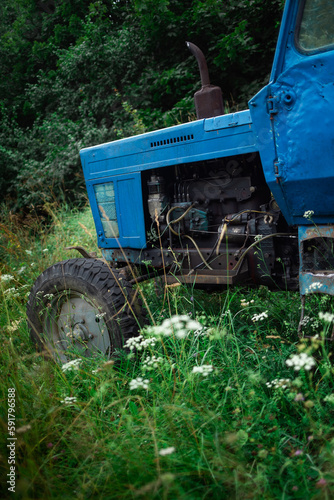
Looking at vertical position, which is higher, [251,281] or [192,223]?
[192,223]

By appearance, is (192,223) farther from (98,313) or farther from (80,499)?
(80,499)

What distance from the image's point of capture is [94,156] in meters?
3.31

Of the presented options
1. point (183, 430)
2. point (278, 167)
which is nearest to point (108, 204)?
point (278, 167)

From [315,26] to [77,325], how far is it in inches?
83.7

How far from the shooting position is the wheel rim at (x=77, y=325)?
8.54ft

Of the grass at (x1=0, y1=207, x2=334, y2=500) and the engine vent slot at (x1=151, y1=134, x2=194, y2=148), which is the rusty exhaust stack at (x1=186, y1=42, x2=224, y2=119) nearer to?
the engine vent slot at (x1=151, y1=134, x2=194, y2=148)

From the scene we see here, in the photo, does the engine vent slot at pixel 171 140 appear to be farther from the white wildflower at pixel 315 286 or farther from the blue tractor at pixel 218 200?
the white wildflower at pixel 315 286

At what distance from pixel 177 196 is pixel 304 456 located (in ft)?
6.05

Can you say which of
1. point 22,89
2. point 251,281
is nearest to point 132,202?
point 251,281

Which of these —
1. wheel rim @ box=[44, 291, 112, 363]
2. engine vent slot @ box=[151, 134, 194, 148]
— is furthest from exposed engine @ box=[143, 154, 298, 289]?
wheel rim @ box=[44, 291, 112, 363]

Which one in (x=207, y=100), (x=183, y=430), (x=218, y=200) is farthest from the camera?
(x=218, y=200)

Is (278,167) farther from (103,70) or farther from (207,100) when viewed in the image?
(103,70)

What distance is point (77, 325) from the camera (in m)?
2.74

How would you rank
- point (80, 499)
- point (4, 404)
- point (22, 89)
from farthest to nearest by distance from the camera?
point (22, 89)
point (4, 404)
point (80, 499)
